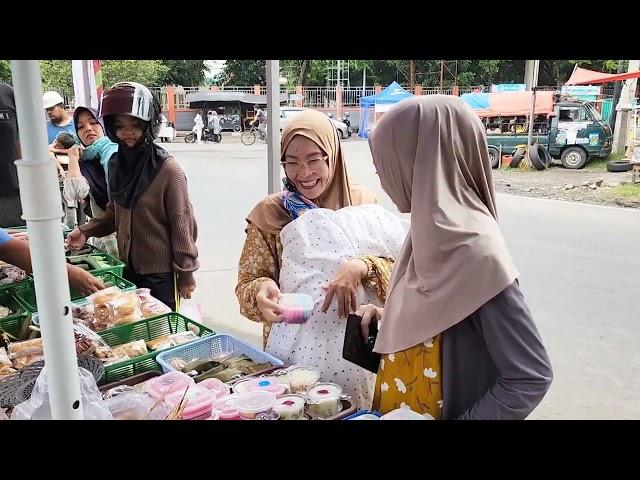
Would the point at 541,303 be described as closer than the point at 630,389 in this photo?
No

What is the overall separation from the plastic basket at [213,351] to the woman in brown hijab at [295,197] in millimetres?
107

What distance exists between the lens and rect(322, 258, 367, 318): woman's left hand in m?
1.64

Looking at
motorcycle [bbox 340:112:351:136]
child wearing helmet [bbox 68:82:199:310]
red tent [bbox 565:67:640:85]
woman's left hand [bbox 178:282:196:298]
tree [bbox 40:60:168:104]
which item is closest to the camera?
child wearing helmet [bbox 68:82:199:310]

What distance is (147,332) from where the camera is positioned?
80.6 inches

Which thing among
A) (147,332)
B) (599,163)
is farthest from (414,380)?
(599,163)

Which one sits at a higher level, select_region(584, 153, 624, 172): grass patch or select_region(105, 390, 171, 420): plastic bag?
select_region(105, 390, 171, 420): plastic bag

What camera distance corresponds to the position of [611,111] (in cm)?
1554

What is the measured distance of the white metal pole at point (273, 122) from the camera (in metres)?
2.78

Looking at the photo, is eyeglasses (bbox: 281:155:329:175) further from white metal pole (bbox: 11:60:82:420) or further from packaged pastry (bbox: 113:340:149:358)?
white metal pole (bbox: 11:60:82:420)

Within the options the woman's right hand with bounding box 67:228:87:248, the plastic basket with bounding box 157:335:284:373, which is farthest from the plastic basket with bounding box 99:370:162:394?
the woman's right hand with bounding box 67:228:87:248

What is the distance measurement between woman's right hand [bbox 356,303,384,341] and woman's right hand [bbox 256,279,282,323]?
0.24 metres
